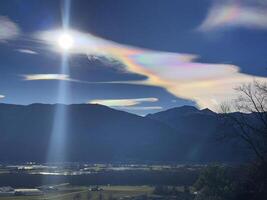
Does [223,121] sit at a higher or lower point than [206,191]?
higher

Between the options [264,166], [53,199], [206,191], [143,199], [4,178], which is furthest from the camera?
[4,178]

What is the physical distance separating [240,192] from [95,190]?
81.2m

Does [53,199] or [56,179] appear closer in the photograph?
[53,199]

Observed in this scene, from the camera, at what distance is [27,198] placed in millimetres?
89125

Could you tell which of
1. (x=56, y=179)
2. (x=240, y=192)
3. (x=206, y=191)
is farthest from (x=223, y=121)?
(x=56, y=179)

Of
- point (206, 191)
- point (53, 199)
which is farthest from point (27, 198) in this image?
point (206, 191)

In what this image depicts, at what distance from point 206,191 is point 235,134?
26233 millimetres

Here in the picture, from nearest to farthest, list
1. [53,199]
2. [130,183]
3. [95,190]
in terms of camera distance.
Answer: [53,199]
[95,190]
[130,183]

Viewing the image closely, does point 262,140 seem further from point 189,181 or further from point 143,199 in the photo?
point 189,181

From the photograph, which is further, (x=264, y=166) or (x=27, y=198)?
(x=27, y=198)

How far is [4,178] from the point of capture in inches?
5620

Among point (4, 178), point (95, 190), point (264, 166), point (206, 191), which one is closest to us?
point (264, 166)

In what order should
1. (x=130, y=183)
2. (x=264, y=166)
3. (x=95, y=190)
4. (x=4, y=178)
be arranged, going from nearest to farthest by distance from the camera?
(x=264, y=166) < (x=95, y=190) < (x=130, y=183) < (x=4, y=178)

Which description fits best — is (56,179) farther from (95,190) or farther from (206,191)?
(206,191)
